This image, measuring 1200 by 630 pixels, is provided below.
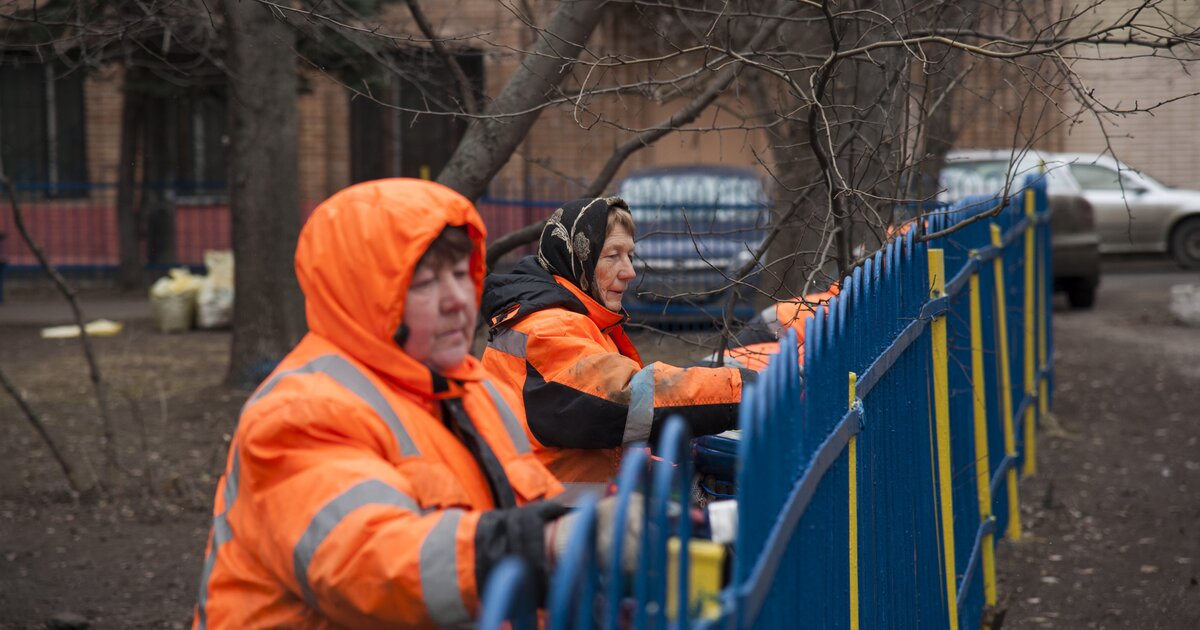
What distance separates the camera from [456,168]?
4.71 meters

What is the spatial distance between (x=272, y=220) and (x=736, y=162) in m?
11.0

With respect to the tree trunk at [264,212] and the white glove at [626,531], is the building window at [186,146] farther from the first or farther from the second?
the white glove at [626,531]

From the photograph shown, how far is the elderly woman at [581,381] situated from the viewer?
3242mm

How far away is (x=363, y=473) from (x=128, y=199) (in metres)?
16.3

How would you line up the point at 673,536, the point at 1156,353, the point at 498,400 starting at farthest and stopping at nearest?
the point at 1156,353 < the point at 498,400 < the point at 673,536

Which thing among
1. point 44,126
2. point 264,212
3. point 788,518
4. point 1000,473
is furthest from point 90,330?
point 788,518

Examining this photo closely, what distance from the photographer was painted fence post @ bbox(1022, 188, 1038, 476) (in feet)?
25.1

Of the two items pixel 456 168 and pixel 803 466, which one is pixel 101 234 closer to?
pixel 456 168

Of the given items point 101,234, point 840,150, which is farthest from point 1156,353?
point 101,234

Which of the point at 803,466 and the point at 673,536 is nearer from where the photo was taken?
the point at 673,536

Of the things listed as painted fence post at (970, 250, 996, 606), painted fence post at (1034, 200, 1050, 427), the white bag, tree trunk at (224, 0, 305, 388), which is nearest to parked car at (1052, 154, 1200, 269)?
painted fence post at (1034, 200, 1050, 427)

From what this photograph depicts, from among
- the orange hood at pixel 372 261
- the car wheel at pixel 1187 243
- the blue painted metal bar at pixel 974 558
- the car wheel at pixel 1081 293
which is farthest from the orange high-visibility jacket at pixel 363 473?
the car wheel at pixel 1187 243

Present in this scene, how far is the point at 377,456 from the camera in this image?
2.05 meters

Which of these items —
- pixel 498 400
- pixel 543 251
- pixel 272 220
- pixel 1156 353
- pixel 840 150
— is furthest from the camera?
pixel 1156 353
